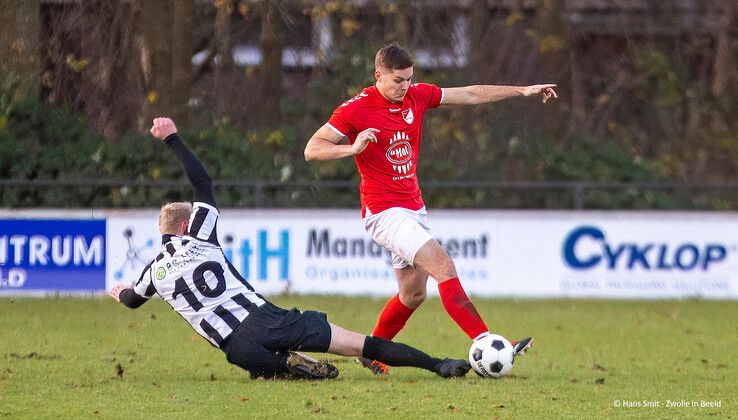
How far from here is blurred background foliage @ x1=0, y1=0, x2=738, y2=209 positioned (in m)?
18.7

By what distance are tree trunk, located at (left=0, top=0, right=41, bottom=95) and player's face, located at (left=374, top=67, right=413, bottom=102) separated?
1116 centimetres

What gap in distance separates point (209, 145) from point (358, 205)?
2.61m

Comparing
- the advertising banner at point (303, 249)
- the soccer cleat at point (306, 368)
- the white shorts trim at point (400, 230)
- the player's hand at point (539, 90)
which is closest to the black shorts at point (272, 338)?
the soccer cleat at point (306, 368)

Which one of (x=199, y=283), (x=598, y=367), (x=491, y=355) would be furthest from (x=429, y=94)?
(x=598, y=367)

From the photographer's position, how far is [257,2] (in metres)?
19.9

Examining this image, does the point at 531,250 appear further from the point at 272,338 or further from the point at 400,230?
the point at 272,338

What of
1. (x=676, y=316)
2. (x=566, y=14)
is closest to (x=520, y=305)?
(x=676, y=316)

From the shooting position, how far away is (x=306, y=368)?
8531mm

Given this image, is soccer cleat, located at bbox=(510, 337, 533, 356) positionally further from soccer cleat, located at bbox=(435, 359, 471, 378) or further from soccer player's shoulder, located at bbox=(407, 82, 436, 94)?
soccer player's shoulder, located at bbox=(407, 82, 436, 94)

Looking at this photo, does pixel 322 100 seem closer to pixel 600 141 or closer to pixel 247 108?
pixel 247 108

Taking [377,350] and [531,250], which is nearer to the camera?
[377,350]

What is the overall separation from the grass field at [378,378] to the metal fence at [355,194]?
2956 mm

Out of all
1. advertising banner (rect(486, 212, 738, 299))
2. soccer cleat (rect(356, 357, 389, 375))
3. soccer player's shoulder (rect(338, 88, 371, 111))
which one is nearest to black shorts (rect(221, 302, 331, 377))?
soccer cleat (rect(356, 357, 389, 375))

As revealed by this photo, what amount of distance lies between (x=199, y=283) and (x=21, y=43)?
11.6 m
